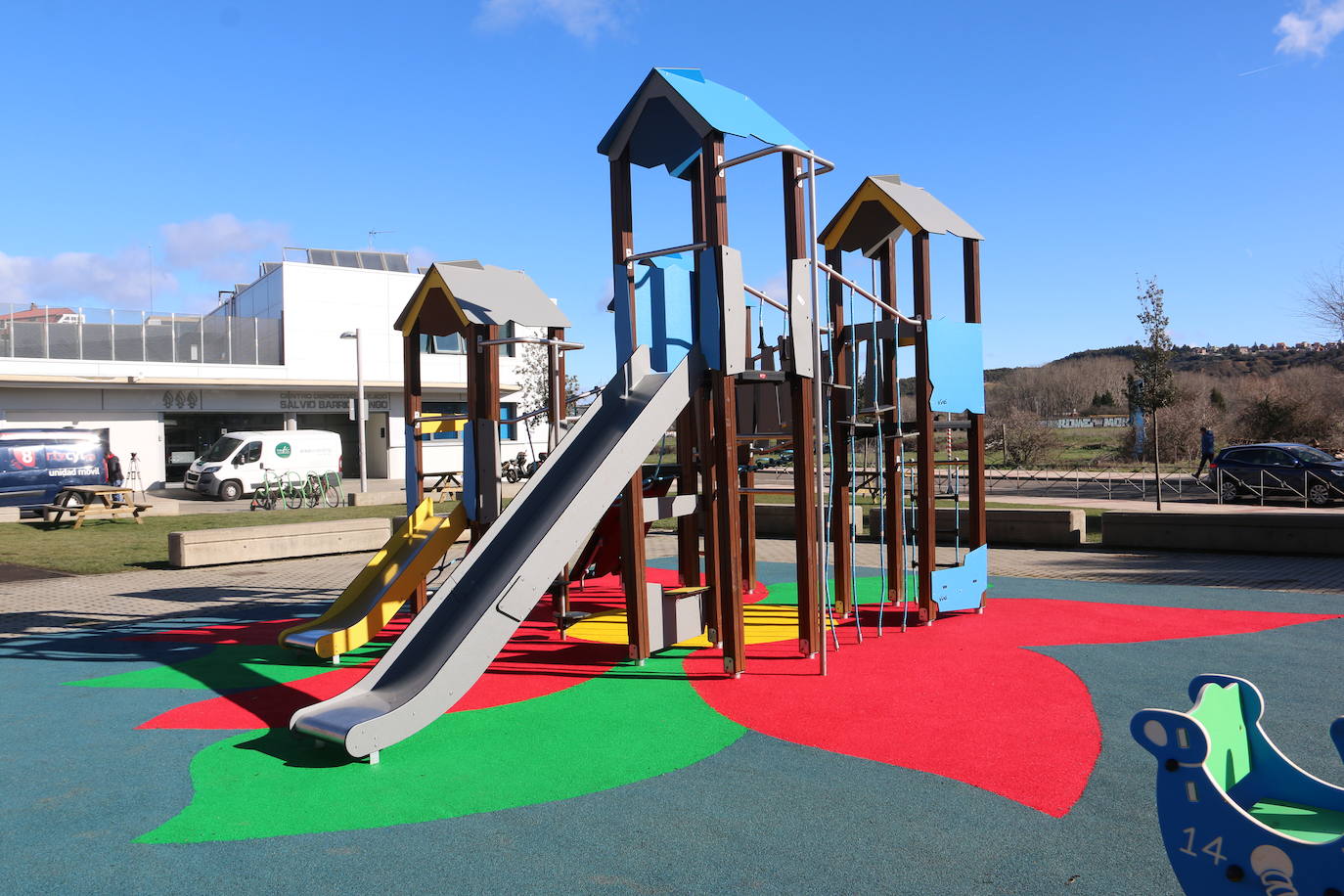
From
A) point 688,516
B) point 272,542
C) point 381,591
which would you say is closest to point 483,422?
point 381,591

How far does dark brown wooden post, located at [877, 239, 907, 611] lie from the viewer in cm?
949

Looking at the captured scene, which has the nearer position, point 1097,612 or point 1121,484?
point 1097,612

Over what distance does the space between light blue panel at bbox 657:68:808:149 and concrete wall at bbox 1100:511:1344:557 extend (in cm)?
1064

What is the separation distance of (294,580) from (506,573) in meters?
8.47

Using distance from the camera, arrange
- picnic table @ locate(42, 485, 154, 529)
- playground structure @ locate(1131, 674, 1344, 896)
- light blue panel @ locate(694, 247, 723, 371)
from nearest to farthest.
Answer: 1. playground structure @ locate(1131, 674, 1344, 896)
2. light blue panel @ locate(694, 247, 723, 371)
3. picnic table @ locate(42, 485, 154, 529)

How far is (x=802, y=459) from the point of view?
7.46 m

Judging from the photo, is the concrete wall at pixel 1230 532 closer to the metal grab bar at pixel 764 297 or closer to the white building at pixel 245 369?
the metal grab bar at pixel 764 297

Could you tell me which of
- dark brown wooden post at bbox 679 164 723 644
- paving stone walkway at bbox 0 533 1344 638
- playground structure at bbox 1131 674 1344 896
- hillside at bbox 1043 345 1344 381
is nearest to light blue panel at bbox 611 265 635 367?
dark brown wooden post at bbox 679 164 723 644

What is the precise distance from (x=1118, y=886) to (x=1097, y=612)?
657cm

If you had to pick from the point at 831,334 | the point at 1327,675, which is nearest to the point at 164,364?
the point at 831,334

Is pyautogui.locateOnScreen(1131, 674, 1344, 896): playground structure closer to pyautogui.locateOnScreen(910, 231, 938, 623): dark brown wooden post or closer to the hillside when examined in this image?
pyautogui.locateOnScreen(910, 231, 938, 623): dark brown wooden post

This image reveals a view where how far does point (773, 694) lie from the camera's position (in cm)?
682

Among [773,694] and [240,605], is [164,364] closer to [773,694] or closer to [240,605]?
[240,605]

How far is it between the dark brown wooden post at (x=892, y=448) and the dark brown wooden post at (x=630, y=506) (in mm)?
2887
